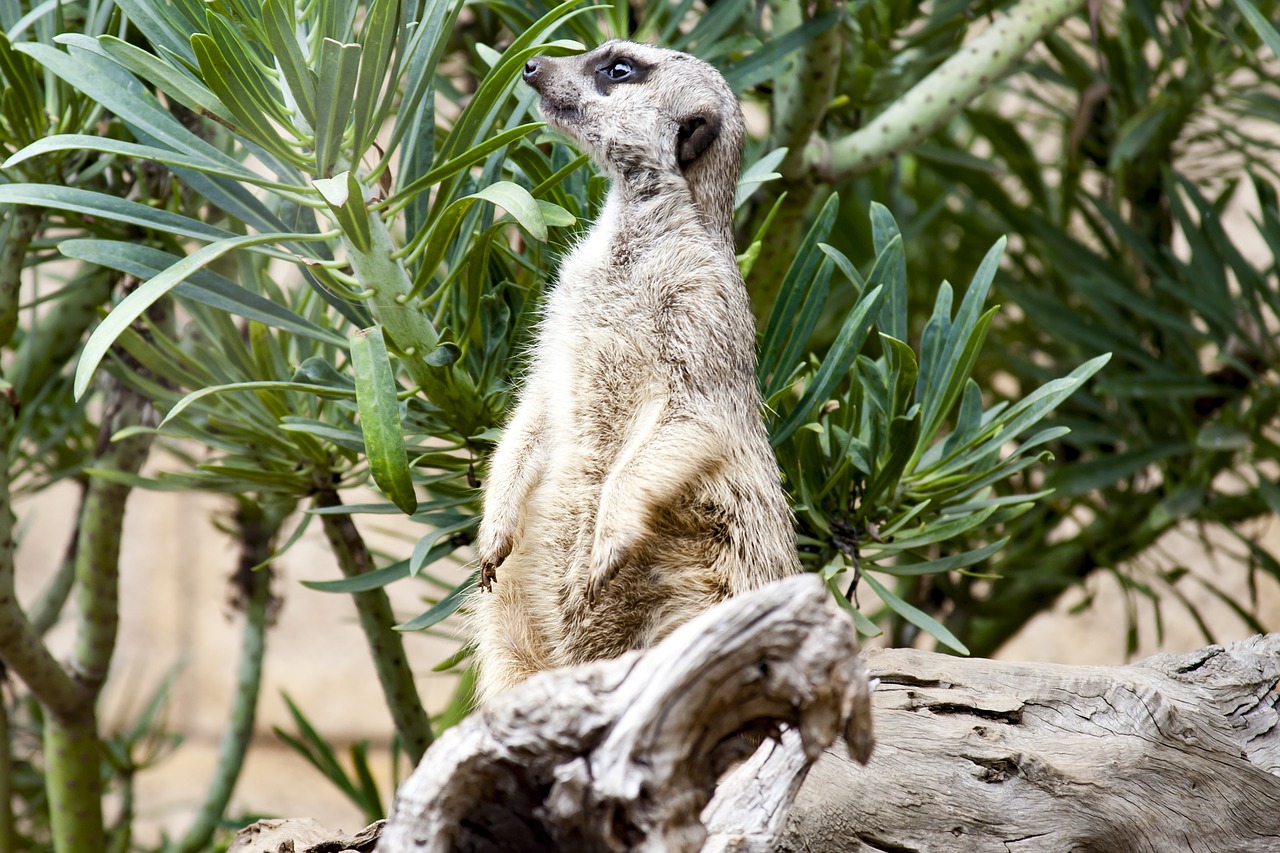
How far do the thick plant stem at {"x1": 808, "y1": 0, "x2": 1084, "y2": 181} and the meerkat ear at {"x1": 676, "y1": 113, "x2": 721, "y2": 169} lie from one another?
1.72ft

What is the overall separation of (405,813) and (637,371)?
595mm

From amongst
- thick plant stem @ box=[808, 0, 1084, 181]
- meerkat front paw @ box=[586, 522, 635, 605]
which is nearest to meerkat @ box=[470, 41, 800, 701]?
meerkat front paw @ box=[586, 522, 635, 605]

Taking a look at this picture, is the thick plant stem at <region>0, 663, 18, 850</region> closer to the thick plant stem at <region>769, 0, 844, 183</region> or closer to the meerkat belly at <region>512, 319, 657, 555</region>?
the meerkat belly at <region>512, 319, 657, 555</region>

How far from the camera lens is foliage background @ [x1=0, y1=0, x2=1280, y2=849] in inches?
43.5

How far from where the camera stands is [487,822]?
79 cm

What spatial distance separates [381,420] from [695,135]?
0.57 metres

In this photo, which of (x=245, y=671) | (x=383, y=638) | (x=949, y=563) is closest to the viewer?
(x=949, y=563)

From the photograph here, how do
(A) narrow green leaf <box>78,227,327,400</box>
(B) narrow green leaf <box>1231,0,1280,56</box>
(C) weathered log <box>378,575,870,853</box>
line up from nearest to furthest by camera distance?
(C) weathered log <box>378,575,870,853</box> < (A) narrow green leaf <box>78,227,327,400</box> < (B) narrow green leaf <box>1231,0,1280,56</box>

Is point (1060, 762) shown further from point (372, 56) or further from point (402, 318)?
point (372, 56)

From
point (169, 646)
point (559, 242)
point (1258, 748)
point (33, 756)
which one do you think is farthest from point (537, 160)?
point (169, 646)

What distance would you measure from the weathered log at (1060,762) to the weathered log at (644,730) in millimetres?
364

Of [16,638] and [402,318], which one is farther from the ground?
[402,318]

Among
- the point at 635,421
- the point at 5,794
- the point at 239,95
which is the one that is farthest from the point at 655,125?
the point at 5,794

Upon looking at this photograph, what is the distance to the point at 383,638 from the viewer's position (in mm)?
1636
